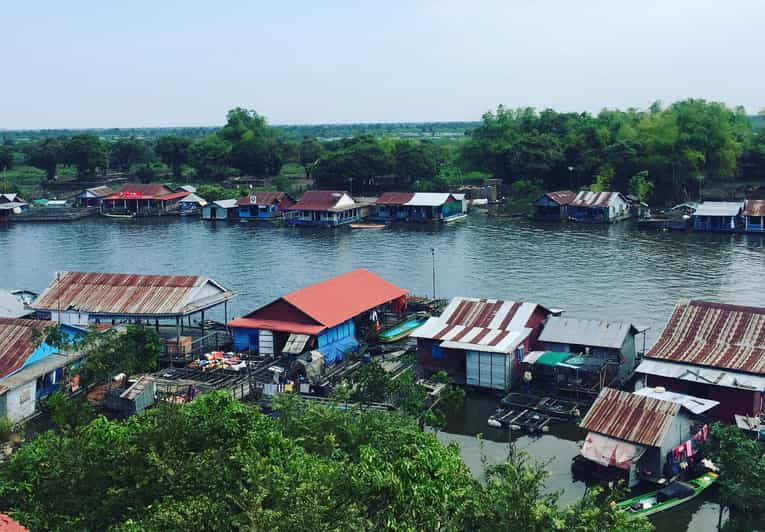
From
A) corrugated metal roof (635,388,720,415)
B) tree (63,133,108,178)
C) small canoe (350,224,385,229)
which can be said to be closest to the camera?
corrugated metal roof (635,388,720,415)

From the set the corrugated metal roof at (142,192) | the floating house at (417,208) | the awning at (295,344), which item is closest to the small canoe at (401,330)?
the awning at (295,344)

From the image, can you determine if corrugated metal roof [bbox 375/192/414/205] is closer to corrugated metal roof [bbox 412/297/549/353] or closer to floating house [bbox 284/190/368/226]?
floating house [bbox 284/190/368/226]

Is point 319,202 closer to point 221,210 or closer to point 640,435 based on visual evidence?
point 221,210

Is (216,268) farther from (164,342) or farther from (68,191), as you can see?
(68,191)

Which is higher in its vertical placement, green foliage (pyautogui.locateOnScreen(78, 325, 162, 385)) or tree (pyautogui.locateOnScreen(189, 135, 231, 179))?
tree (pyautogui.locateOnScreen(189, 135, 231, 179))

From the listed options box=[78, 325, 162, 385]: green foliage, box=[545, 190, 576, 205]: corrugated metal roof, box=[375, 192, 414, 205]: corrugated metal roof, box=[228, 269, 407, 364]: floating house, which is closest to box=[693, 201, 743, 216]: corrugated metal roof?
box=[545, 190, 576, 205]: corrugated metal roof

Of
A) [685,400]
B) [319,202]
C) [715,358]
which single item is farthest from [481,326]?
[319,202]
